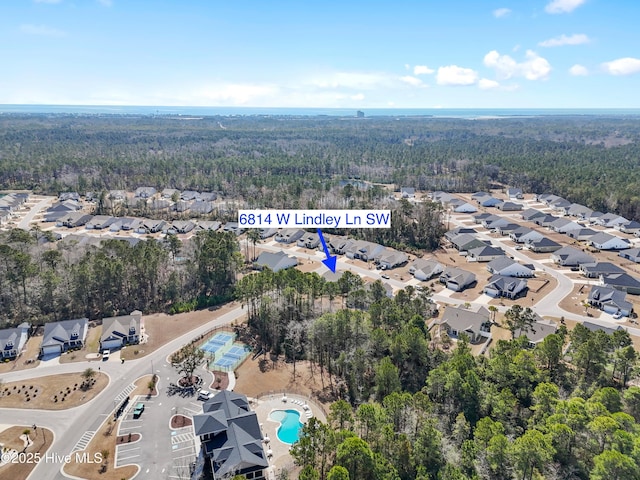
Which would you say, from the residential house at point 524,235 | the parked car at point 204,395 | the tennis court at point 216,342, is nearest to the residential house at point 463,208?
the residential house at point 524,235

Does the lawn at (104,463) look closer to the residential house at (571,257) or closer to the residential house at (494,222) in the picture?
the residential house at (571,257)

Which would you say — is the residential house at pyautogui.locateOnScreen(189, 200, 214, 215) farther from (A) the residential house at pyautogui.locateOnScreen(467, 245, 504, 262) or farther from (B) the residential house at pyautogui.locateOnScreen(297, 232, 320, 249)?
(A) the residential house at pyautogui.locateOnScreen(467, 245, 504, 262)

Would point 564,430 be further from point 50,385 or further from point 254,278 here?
point 50,385

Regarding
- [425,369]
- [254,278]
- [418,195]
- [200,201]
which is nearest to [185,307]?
[254,278]

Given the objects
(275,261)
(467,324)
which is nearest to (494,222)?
(467,324)

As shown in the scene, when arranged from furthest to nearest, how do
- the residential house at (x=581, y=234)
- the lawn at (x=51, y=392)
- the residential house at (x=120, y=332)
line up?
the residential house at (x=581, y=234)
the residential house at (x=120, y=332)
the lawn at (x=51, y=392)

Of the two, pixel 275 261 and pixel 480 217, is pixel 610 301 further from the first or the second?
pixel 275 261

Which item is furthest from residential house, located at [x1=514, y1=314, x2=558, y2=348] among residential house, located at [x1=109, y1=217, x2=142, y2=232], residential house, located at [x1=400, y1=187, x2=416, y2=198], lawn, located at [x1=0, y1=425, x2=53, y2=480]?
residential house, located at [x1=109, y1=217, x2=142, y2=232]
